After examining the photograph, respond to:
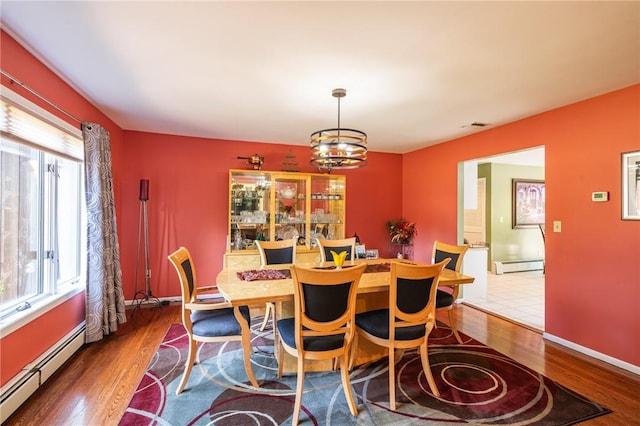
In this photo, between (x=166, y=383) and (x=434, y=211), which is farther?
(x=434, y=211)

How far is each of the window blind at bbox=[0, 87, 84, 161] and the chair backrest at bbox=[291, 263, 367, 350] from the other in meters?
2.08

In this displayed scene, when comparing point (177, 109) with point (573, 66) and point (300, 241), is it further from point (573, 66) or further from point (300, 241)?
point (573, 66)

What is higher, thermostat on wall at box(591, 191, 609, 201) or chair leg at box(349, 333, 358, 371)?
thermostat on wall at box(591, 191, 609, 201)

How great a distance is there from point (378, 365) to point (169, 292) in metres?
3.26

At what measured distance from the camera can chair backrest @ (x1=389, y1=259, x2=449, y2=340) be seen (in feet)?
6.99

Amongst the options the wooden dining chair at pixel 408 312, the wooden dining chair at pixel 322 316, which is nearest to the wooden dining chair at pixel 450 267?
the wooden dining chair at pixel 408 312

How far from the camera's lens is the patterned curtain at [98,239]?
9.97 ft

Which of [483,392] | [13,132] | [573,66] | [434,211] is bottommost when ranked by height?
[483,392]

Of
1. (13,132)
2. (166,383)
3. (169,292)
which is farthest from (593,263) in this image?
(169,292)

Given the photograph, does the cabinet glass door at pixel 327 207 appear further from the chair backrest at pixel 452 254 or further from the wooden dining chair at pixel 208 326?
the wooden dining chair at pixel 208 326

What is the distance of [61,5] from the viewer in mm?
1695

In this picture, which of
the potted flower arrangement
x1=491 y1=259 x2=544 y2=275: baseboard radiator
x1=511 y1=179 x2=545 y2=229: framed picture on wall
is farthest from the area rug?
x1=511 y1=179 x2=545 y2=229: framed picture on wall

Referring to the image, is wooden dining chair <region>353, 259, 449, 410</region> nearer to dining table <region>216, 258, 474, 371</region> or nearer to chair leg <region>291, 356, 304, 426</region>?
dining table <region>216, 258, 474, 371</region>

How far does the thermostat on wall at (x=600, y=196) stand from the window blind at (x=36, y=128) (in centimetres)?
467
